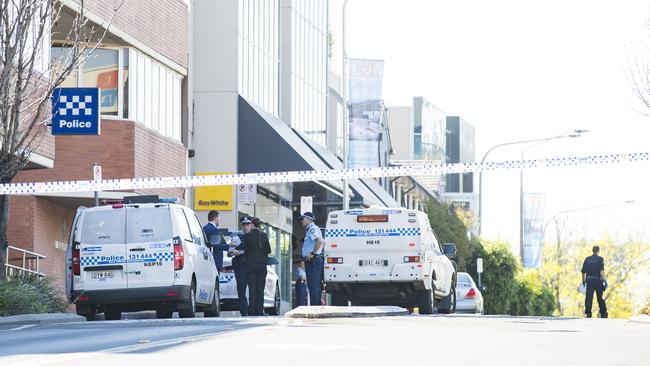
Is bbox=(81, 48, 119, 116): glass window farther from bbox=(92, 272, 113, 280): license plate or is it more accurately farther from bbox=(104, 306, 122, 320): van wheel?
bbox=(92, 272, 113, 280): license plate

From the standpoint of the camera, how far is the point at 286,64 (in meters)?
51.9

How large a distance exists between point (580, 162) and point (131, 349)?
642 inches

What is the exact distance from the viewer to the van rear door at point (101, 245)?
23406 millimetres

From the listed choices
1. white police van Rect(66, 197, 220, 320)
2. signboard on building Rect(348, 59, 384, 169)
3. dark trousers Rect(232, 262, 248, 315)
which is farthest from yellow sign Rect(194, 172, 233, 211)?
white police van Rect(66, 197, 220, 320)

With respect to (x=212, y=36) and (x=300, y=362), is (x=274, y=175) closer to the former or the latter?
(x=300, y=362)

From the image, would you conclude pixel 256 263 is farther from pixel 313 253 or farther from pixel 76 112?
pixel 76 112

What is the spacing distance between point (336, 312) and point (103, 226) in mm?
3564

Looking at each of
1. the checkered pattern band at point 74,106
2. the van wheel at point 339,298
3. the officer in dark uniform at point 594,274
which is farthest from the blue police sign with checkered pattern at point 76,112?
the officer in dark uniform at point 594,274

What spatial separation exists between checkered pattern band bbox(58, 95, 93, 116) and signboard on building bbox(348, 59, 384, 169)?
19771 millimetres

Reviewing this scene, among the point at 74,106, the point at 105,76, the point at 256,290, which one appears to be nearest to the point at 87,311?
the point at 256,290

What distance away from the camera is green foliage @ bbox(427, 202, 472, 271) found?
211 ft

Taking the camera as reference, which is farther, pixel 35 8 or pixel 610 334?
pixel 35 8

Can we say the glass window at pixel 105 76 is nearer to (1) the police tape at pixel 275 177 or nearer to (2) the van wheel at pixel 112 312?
(1) the police tape at pixel 275 177

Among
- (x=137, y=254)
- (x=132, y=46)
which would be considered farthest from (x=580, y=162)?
(x=132, y=46)
